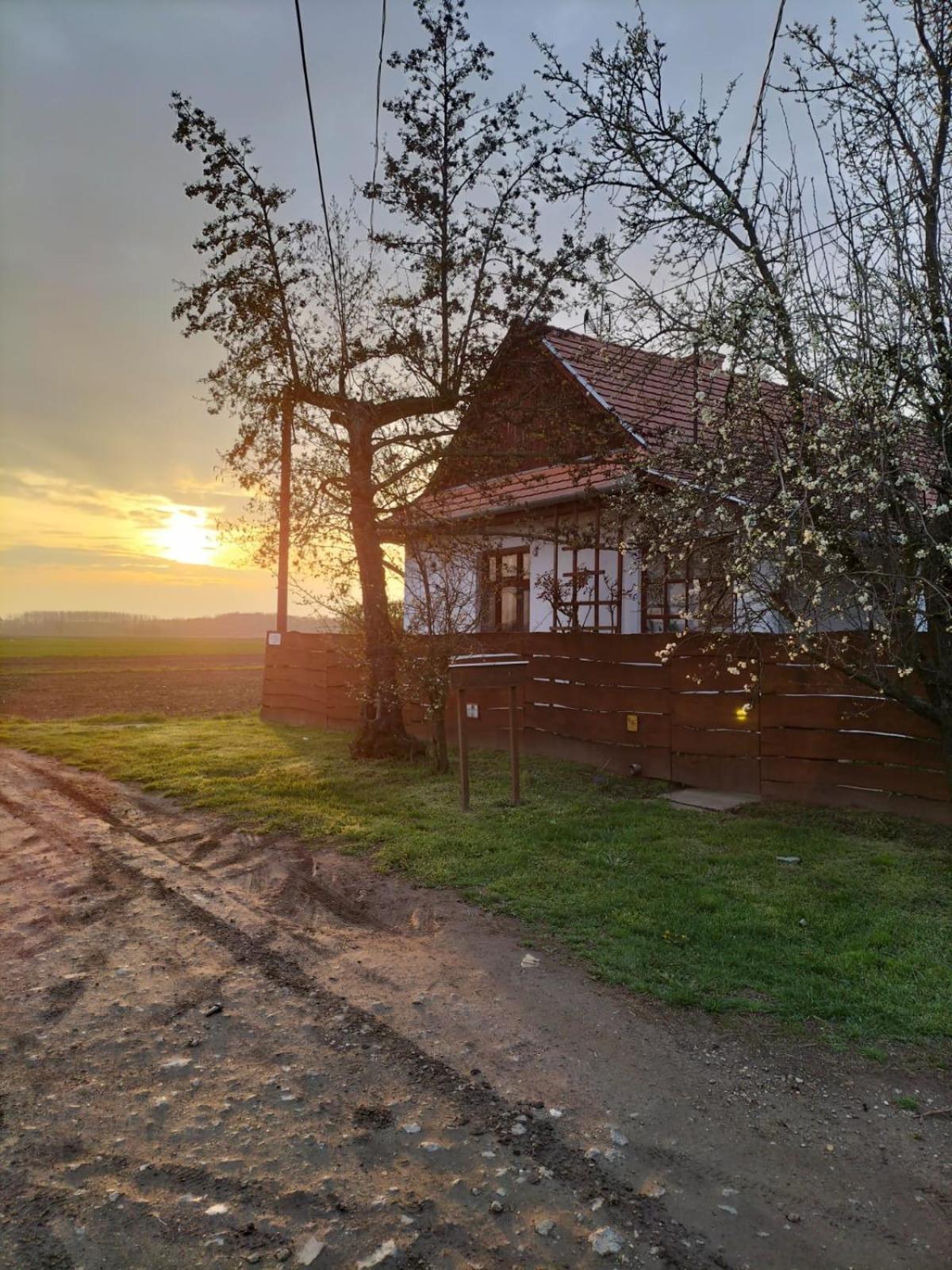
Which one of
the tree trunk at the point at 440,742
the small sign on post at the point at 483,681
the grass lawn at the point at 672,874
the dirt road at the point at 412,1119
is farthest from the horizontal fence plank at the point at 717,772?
the dirt road at the point at 412,1119

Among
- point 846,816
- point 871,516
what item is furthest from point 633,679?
point 871,516

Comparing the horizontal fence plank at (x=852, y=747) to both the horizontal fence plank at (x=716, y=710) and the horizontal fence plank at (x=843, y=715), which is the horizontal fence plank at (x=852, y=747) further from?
the horizontal fence plank at (x=716, y=710)

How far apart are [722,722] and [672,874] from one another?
3269 millimetres

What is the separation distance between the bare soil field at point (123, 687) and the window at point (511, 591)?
6.96 m

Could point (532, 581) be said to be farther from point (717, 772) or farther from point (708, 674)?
point (717, 772)

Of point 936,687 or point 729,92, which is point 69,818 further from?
point 729,92

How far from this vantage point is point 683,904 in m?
5.33

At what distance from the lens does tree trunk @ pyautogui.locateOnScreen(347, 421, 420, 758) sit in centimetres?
1143

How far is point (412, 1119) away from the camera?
3.05 m

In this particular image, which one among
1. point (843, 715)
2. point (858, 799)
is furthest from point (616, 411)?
point (858, 799)

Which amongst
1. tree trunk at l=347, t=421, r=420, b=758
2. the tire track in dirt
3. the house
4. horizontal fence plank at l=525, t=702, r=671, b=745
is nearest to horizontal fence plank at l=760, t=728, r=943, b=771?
horizontal fence plank at l=525, t=702, r=671, b=745

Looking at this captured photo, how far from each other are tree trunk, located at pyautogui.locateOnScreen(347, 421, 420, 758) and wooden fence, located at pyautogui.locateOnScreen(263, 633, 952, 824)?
1.87ft

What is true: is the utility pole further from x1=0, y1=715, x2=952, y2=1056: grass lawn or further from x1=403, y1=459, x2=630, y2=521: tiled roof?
x1=0, y1=715, x2=952, y2=1056: grass lawn

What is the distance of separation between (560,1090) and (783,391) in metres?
5.43
